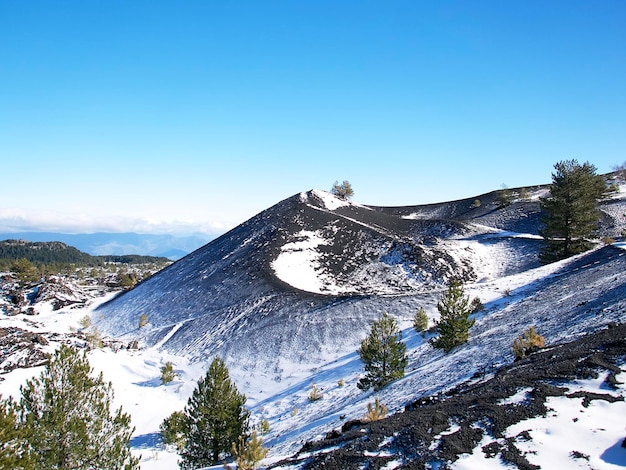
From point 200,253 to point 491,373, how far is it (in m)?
55.4

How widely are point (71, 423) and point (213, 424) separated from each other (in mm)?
5840

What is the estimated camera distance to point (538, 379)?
32.0 ft

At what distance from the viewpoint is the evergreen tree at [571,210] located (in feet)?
121

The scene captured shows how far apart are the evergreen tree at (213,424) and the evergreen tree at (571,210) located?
121 ft

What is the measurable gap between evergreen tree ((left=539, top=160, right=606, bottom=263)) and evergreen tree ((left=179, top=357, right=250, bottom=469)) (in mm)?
37024

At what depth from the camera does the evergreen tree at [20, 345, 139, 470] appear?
10.9 meters

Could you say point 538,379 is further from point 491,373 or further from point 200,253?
point 200,253

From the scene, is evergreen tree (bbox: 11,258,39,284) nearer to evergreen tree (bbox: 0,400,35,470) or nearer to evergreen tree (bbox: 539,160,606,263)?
evergreen tree (bbox: 0,400,35,470)

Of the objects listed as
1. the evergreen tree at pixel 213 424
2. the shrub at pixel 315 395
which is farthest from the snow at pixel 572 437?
the shrub at pixel 315 395

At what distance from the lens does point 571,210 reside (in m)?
37.0

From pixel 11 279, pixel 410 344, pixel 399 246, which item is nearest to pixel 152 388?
pixel 410 344

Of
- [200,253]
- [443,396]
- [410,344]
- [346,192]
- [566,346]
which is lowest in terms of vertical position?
[410,344]

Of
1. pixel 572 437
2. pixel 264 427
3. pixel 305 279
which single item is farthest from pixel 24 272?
pixel 572 437

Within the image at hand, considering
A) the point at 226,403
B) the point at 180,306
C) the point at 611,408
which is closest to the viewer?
the point at 611,408
